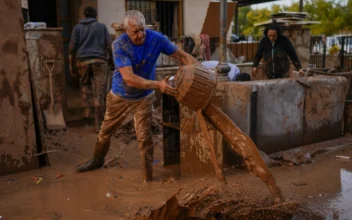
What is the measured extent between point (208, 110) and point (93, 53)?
157 inches

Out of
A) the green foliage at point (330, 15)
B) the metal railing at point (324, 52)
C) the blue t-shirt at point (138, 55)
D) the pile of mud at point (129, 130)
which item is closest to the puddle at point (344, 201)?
the blue t-shirt at point (138, 55)

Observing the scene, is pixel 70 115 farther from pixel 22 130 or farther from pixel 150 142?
pixel 150 142

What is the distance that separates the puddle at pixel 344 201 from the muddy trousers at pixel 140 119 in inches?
78.2

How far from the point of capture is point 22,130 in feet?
16.0

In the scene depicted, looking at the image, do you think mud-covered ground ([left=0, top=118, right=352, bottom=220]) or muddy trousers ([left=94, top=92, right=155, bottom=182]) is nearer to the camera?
mud-covered ground ([left=0, top=118, right=352, bottom=220])

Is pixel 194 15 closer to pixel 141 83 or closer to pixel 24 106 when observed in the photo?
pixel 24 106

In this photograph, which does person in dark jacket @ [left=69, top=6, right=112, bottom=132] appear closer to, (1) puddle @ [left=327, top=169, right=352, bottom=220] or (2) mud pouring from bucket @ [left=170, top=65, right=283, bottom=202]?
(2) mud pouring from bucket @ [left=170, top=65, right=283, bottom=202]

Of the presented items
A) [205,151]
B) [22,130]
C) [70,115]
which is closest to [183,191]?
[205,151]

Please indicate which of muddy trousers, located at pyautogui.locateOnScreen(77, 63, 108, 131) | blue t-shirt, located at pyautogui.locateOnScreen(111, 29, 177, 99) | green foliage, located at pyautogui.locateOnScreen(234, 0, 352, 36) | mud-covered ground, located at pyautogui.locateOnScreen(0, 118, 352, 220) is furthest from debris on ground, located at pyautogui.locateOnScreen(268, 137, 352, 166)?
green foliage, located at pyautogui.locateOnScreen(234, 0, 352, 36)

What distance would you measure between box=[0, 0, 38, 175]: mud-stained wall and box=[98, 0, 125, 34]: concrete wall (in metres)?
5.36

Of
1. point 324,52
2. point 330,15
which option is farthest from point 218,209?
point 330,15

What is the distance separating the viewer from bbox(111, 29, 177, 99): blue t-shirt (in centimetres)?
400

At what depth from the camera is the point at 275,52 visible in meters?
6.71

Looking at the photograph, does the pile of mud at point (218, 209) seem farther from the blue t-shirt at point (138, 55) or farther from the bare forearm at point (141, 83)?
the blue t-shirt at point (138, 55)
